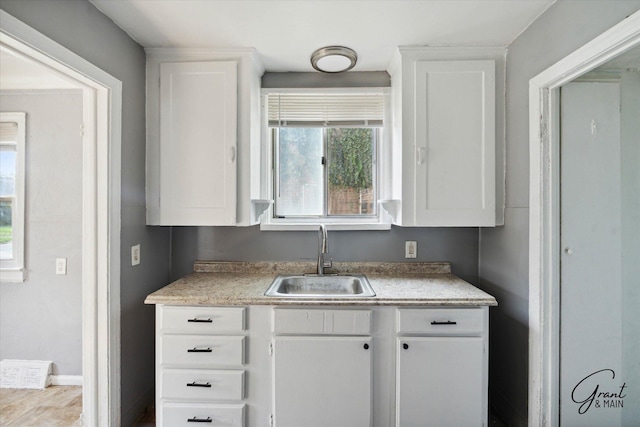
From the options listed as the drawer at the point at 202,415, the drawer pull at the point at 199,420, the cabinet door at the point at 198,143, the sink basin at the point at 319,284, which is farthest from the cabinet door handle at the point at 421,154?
the drawer pull at the point at 199,420

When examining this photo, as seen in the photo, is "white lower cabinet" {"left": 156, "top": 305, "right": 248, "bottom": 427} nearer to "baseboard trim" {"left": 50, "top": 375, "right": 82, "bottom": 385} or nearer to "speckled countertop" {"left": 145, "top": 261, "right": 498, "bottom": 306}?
"speckled countertop" {"left": 145, "top": 261, "right": 498, "bottom": 306}

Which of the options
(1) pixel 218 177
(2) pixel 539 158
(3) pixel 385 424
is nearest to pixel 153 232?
(1) pixel 218 177

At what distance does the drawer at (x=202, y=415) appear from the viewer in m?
1.55

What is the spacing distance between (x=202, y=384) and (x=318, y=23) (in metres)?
1.98

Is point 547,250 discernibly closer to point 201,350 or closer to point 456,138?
point 456,138

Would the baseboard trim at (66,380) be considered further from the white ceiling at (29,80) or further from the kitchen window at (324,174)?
the white ceiling at (29,80)

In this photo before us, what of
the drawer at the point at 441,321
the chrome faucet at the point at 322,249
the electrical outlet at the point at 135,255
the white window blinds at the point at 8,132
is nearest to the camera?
the drawer at the point at 441,321

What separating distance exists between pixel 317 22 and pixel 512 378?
7.39 ft

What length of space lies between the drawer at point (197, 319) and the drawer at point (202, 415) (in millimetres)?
391

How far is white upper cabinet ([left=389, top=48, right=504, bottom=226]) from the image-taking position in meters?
1.79

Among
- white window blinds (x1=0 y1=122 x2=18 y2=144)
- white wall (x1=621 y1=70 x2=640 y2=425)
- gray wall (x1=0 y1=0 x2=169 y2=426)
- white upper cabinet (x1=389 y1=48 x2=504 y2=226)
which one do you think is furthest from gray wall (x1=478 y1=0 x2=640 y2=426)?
white window blinds (x1=0 y1=122 x2=18 y2=144)

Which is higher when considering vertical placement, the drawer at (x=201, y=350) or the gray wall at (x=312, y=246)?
the gray wall at (x=312, y=246)

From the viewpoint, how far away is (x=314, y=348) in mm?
1531

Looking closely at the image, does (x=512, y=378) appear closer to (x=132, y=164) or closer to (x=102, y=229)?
(x=102, y=229)
